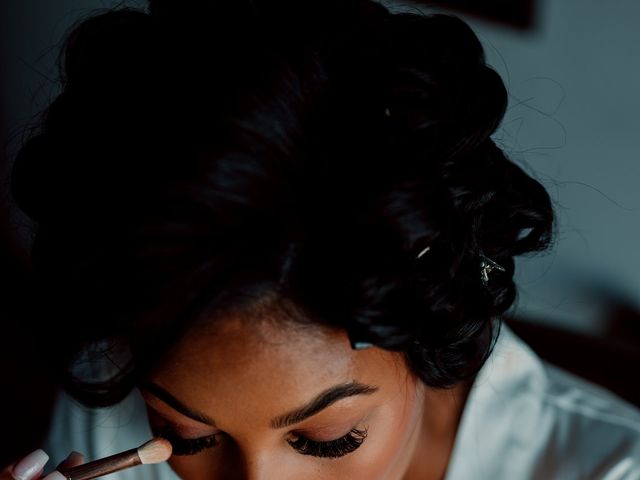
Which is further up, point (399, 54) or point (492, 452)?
point (399, 54)

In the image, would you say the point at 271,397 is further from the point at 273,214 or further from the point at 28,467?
the point at 28,467

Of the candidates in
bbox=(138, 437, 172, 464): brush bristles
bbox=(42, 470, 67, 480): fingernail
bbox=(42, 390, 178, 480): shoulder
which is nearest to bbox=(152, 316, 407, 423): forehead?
bbox=(138, 437, 172, 464): brush bristles

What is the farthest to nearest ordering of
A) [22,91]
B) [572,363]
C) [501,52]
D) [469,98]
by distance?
1. [22,91]
2. [572,363]
3. [501,52]
4. [469,98]

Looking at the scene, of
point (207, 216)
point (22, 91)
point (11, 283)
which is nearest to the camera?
point (207, 216)

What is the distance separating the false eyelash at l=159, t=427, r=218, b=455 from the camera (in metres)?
0.82

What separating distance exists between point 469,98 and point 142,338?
360 mm

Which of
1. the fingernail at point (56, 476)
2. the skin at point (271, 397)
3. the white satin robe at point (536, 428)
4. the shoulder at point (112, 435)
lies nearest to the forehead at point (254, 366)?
the skin at point (271, 397)

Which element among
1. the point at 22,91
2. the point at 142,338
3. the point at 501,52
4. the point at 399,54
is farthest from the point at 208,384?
the point at 22,91

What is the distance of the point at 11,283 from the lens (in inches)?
75.3

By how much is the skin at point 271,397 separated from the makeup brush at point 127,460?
0.02 meters

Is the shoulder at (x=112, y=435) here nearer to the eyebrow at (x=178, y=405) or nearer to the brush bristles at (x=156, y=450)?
the brush bristles at (x=156, y=450)

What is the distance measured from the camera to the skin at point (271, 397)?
719 mm

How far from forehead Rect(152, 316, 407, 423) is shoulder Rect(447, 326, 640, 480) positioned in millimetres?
382

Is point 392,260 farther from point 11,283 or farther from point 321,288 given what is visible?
point 11,283
